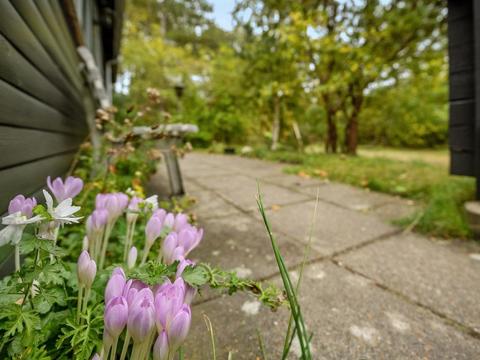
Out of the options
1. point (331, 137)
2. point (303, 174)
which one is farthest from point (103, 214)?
point (331, 137)

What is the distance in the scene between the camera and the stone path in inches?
37.4

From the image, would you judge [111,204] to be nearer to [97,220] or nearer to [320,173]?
[97,220]

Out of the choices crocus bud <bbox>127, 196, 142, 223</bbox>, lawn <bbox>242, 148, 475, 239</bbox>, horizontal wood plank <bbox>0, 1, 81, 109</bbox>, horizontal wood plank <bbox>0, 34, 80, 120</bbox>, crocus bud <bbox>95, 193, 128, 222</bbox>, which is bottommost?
lawn <bbox>242, 148, 475, 239</bbox>

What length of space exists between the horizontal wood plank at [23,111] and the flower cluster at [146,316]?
31.8 inches

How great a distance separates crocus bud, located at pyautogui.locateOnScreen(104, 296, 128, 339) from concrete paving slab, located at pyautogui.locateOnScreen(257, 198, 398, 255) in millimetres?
1390

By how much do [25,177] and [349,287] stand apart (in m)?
1.51

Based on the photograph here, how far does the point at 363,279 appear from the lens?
4.55 ft

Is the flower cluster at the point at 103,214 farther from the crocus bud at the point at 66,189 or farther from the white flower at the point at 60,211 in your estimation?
the white flower at the point at 60,211

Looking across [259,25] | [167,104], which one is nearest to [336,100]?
[259,25]

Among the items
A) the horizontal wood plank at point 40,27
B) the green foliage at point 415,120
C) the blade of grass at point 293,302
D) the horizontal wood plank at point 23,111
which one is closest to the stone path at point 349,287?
the blade of grass at point 293,302

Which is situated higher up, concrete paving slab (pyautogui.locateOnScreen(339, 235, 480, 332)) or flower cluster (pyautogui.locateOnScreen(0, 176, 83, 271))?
flower cluster (pyautogui.locateOnScreen(0, 176, 83, 271))

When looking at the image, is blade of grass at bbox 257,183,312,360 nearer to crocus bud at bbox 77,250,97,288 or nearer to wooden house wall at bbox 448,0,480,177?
crocus bud at bbox 77,250,97,288

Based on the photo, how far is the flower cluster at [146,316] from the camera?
491 mm

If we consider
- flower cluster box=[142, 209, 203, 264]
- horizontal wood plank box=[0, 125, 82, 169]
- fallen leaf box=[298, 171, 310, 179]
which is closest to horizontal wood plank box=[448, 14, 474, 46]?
fallen leaf box=[298, 171, 310, 179]
